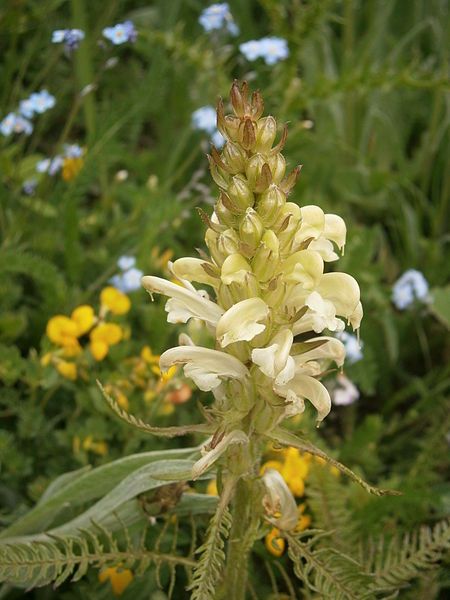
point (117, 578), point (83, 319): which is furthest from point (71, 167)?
point (117, 578)

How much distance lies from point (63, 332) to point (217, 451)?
901 millimetres

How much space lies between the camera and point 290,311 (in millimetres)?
1244

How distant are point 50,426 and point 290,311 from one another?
985mm

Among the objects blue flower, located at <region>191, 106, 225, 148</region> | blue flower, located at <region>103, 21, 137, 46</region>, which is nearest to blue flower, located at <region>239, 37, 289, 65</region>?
blue flower, located at <region>191, 106, 225, 148</region>

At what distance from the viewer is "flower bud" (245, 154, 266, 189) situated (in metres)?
1.12

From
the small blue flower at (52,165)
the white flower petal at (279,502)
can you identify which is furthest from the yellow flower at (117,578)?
the small blue flower at (52,165)

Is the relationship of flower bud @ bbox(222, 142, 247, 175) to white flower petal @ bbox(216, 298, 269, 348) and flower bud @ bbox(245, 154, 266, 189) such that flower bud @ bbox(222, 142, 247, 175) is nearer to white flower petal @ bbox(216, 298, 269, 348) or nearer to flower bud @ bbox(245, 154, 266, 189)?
flower bud @ bbox(245, 154, 266, 189)

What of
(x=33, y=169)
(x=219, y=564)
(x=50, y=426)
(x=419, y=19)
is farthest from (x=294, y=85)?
(x=219, y=564)

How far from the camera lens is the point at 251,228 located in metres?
1.15

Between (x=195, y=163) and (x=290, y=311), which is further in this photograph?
(x=195, y=163)

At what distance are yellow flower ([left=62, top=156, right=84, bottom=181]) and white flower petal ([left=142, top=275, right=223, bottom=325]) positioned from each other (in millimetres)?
1231

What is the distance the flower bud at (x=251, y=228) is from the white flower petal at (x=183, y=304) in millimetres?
136

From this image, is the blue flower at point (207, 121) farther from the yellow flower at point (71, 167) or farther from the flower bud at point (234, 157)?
the flower bud at point (234, 157)

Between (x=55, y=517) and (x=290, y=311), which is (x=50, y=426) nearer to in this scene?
(x=55, y=517)
